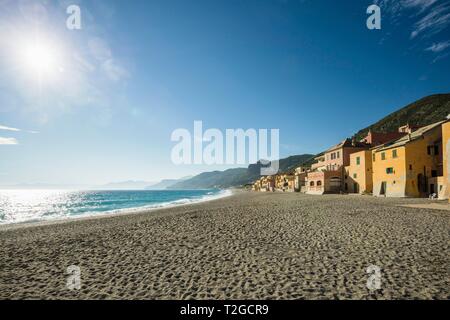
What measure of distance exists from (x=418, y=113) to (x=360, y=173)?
8705 cm

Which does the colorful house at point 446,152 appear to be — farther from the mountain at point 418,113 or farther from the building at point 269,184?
the mountain at point 418,113

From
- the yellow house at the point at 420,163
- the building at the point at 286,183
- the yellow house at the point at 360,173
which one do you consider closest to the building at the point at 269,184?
the building at the point at 286,183

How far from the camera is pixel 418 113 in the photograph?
335 ft

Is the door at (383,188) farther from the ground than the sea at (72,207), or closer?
farther from the ground

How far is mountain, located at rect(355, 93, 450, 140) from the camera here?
299 feet

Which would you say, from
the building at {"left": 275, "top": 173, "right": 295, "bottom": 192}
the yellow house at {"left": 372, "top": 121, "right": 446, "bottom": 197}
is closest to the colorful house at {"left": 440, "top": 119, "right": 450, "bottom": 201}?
the yellow house at {"left": 372, "top": 121, "right": 446, "bottom": 197}

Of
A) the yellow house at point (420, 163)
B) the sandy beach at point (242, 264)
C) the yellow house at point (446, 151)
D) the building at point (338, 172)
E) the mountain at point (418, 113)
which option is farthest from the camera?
the mountain at point (418, 113)

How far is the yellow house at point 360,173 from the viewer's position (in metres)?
41.0

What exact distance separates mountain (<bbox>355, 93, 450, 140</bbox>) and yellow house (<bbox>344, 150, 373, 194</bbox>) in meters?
66.3

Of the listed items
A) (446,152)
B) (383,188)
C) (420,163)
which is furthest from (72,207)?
(446,152)

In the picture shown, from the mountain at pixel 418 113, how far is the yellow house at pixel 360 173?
218ft

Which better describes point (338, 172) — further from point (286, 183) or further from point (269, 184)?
point (269, 184)
